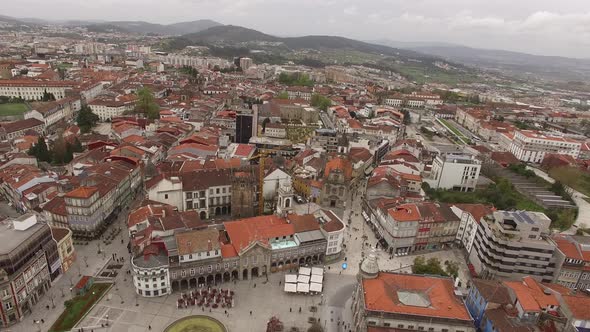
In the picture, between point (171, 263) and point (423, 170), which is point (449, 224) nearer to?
point (423, 170)

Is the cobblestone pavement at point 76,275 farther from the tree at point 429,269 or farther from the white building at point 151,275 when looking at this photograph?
the tree at point 429,269

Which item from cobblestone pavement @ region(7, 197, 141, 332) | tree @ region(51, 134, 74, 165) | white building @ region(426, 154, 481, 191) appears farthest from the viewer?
Result: tree @ region(51, 134, 74, 165)

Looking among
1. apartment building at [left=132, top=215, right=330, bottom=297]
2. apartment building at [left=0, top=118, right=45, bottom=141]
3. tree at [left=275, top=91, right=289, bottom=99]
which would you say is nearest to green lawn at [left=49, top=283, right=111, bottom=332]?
apartment building at [left=132, top=215, right=330, bottom=297]

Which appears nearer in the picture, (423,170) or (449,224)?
(449,224)

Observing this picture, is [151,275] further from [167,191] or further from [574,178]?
[574,178]

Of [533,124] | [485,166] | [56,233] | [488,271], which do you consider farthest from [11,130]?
[533,124]

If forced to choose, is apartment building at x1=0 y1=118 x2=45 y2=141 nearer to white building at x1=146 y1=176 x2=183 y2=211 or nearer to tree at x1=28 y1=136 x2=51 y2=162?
tree at x1=28 y1=136 x2=51 y2=162
